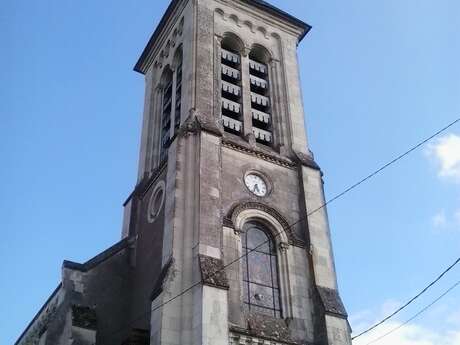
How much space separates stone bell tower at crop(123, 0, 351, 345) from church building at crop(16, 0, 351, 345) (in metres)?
0.05

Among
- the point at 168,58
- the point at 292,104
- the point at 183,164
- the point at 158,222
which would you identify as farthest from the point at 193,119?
the point at 168,58

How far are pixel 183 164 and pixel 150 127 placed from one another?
7.98m

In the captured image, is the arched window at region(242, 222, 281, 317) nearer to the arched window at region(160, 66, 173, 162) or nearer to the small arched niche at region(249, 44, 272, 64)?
the arched window at region(160, 66, 173, 162)

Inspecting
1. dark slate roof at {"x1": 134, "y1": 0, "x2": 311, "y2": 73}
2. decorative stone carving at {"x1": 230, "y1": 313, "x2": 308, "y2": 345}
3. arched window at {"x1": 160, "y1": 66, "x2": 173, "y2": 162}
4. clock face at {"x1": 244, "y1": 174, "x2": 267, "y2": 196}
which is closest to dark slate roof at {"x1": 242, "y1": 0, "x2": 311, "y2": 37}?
dark slate roof at {"x1": 134, "y1": 0, "x2": 311, "y2": 73}

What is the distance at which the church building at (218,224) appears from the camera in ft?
68.0

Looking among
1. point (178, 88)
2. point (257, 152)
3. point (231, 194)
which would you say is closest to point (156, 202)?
point (231, 194)

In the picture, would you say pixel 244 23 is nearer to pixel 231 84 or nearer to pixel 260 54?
pixel 260 54

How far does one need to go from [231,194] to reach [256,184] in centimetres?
146

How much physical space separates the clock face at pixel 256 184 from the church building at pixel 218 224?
55 millimetres

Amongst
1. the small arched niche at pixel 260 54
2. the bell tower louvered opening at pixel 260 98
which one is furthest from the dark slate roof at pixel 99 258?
the small arched niche at pixel 260 54

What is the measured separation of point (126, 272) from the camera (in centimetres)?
2567

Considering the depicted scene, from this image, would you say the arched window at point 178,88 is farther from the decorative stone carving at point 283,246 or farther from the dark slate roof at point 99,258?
the decorative stone carving at point 283,246

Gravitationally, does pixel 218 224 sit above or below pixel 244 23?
below

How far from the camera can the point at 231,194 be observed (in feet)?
78.9
